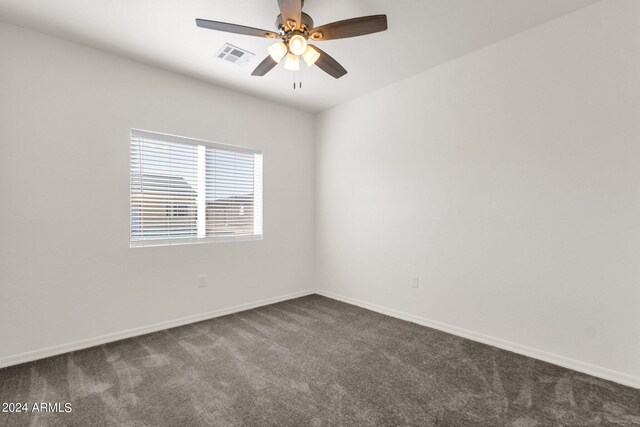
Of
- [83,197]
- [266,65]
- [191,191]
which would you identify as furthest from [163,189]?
[266,65]

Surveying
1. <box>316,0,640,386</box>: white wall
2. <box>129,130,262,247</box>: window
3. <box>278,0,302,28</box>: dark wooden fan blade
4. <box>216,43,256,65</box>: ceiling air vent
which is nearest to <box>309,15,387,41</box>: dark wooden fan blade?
<box>278,0,302,28</box>: dark wooden fan blade

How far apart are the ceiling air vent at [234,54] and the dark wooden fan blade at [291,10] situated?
95 centimetres

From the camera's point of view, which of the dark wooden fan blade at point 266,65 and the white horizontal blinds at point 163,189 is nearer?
the dark wooden fan blade at point 266,65

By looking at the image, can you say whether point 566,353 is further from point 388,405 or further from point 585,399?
point 388,405

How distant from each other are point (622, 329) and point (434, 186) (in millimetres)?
1793

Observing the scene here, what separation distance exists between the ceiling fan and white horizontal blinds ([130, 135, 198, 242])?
1607 millimetres

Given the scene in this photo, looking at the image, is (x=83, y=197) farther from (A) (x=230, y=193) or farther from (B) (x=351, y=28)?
(B) (x=351, y=28)

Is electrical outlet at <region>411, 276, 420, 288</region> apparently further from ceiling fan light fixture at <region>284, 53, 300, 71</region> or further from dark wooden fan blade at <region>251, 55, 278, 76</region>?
dark wooden fan blade at <region>251, 55, 278, 76</region>

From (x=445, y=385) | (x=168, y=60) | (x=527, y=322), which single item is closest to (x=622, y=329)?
(x=527, y=322)

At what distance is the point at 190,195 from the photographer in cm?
336

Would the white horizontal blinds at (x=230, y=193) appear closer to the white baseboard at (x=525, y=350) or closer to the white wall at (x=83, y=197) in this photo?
the white wall at (x=83, y=197)

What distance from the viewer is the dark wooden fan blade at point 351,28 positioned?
1.83 meters

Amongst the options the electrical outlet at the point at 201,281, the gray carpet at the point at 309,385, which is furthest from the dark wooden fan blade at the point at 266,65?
the gray carpet at the point at 309,385

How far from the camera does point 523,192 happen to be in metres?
2.53
